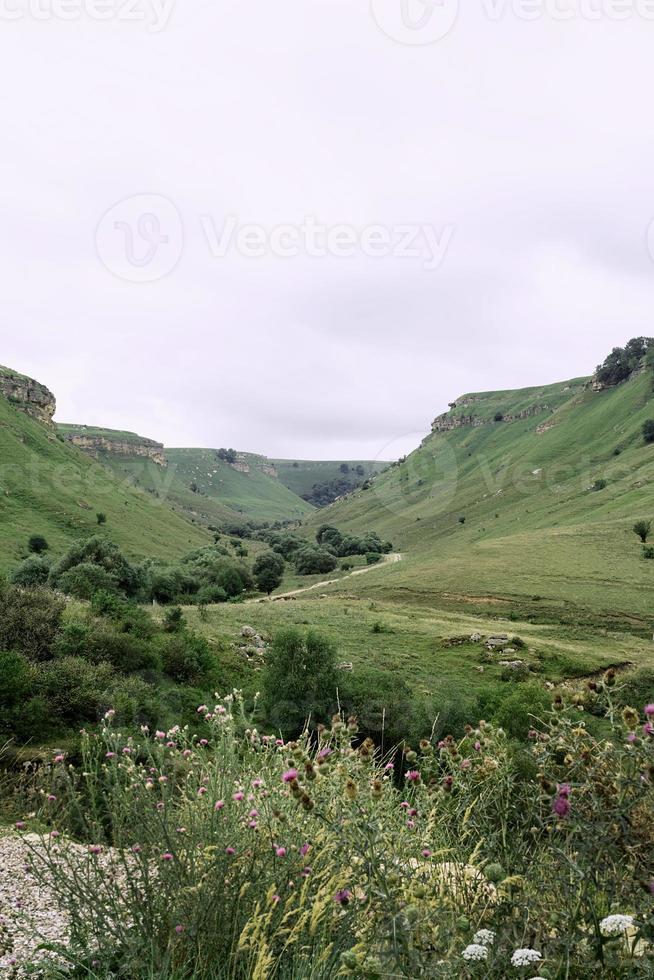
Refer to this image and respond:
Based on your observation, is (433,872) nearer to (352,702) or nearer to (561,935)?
(561,935)

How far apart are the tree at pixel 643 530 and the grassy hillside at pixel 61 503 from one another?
6496 cm

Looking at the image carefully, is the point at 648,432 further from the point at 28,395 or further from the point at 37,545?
the point at 28,395

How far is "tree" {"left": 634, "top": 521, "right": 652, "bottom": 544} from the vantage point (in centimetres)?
6247

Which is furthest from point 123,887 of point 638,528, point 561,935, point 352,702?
point 638,528

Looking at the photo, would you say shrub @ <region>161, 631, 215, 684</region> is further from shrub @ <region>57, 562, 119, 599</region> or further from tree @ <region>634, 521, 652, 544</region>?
tree @ <region>634, 521, 652, 544</region>

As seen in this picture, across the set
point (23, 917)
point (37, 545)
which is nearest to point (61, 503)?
point (37, 545)

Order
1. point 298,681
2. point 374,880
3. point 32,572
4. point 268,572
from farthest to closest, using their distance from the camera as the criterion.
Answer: point 268,572 → point 32,572 → point 298,681 → point 374,880

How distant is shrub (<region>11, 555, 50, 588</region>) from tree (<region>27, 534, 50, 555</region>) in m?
18.6

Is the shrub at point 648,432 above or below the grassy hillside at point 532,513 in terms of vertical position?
above

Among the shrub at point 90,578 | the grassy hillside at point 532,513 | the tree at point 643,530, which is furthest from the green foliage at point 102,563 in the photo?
the tree at point 643,530

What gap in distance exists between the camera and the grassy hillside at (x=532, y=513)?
53281 millimetres

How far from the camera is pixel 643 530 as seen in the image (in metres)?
62.6

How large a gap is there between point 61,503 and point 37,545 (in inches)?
749

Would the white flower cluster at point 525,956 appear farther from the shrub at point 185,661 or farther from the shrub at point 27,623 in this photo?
the shrub at point 185,661
